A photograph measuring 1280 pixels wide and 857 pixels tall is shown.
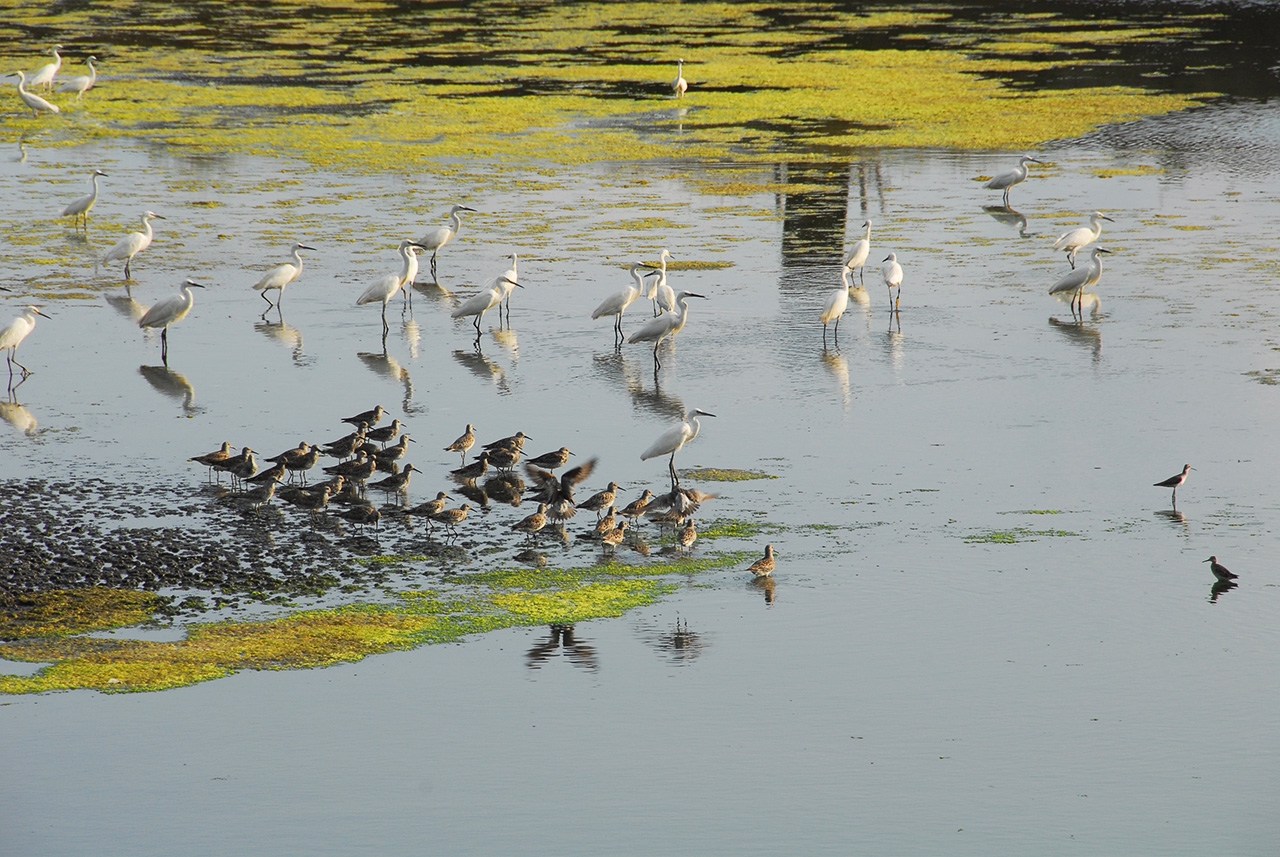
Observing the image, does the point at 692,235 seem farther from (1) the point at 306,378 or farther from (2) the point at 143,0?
(2) the point at 143,0

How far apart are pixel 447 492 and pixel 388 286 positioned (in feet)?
19.9

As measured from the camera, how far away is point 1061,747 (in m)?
7.85

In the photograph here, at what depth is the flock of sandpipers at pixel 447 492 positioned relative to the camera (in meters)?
10.8

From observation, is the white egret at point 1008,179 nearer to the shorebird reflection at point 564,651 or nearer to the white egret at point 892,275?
the white egret at point 892,275

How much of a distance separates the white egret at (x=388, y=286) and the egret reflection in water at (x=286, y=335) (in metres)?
0.97

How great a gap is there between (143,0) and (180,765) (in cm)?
6354

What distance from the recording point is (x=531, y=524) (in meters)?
10.8

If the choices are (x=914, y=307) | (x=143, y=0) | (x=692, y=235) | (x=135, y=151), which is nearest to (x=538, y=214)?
(x=692, y=235)

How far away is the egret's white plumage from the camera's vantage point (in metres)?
17.4

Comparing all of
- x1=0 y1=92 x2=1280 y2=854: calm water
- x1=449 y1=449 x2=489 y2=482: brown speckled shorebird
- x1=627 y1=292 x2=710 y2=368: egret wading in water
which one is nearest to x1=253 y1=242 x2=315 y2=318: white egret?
x1=0 y1=92 x2=1280 y2=854: calm water

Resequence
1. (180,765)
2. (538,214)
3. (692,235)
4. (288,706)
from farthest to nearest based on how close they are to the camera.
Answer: (538,214) → (692,235) → (288,706) → (180,765)

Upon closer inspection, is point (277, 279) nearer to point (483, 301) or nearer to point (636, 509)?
point (483, 301)

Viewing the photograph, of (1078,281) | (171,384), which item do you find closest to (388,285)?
(171,384)

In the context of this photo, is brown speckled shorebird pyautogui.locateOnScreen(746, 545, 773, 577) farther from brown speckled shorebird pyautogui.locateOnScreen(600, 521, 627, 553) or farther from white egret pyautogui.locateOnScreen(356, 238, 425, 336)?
white egret pyautogui.locateOnScreen(356, 238, 425, 336)
